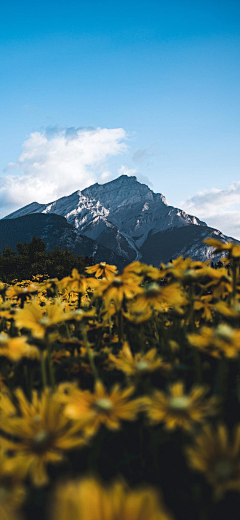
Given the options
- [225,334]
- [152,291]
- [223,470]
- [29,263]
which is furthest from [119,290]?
[29,263]

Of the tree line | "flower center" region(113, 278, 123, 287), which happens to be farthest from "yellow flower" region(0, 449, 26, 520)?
the tree line

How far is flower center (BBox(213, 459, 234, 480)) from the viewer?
612 mm

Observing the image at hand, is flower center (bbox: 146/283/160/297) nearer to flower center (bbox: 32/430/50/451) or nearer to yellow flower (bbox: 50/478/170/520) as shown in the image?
flower center (bbox: 32/430/50/451)

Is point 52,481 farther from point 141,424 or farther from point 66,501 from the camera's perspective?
point 66,501

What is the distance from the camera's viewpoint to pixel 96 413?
0.77 meters

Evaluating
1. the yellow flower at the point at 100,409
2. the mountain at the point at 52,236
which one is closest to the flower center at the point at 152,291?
the yellow flower at the point at 100,409

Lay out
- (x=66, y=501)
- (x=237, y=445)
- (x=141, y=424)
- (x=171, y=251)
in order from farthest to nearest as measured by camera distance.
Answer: (x=171, y=251)
(x=141, y=424)
(x=237, y=445)
(x=66, y=501)

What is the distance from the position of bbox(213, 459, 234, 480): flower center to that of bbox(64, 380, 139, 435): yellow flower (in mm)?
227

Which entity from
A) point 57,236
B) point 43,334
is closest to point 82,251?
point 57,236

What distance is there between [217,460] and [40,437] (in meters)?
0.46

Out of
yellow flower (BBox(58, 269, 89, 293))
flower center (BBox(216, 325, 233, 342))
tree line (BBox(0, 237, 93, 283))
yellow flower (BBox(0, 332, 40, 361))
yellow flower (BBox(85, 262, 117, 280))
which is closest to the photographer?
flower center (BBox(216, 325, 233, 342))

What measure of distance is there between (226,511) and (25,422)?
0.60 metres

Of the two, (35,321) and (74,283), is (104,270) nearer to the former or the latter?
(74,283)

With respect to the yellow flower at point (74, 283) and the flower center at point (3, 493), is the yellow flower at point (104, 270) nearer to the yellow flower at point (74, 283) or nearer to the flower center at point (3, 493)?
the yellow flower at point (74, 283)
